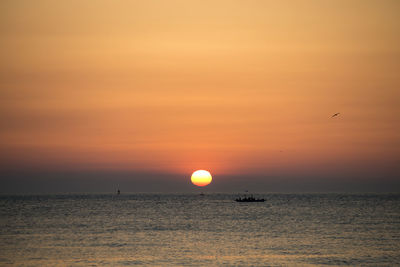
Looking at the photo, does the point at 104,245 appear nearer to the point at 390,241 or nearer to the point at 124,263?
the point at 124,263

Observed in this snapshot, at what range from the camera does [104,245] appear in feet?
216

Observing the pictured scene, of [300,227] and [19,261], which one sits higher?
[300,227]

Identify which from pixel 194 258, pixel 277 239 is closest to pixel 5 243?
pixel 194 258

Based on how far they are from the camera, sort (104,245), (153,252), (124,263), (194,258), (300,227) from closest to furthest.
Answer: (124,263) → (194,258) → (153,252) → (104,245) → (300,227)

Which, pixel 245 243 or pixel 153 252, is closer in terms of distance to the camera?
pixel 153 252

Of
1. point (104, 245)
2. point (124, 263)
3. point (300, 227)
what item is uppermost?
point (300, 227)

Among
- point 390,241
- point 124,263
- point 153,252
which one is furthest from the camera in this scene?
point 390,241

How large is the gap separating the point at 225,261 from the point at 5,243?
98.5 feet

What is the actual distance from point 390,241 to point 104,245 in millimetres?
36292

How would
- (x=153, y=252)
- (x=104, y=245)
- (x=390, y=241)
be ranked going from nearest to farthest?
1. (x=153, y=252)
2. (x=104, y=245)
3. (x=390, y=241)

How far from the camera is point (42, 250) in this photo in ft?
199

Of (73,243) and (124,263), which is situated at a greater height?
(73,243)

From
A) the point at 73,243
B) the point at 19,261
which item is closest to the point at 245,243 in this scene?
the point at 73,243

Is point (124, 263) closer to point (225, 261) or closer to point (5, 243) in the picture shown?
point (225, 261)
